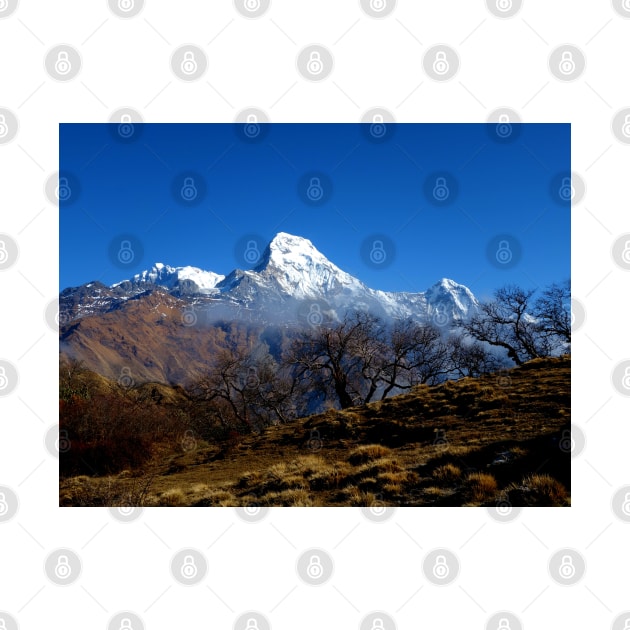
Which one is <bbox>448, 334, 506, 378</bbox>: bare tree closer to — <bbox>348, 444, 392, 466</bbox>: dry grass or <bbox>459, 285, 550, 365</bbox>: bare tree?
<bbox>459, 285, 550, 365</bbox>: bare tree

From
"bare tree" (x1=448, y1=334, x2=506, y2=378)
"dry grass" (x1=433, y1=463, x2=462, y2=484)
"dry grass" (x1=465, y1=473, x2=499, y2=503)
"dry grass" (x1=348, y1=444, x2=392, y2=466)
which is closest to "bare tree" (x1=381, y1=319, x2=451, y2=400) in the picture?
"bare tree" (x1=448, y1=334, x2=506, y2=378)

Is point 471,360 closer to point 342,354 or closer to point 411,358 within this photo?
point 411,358

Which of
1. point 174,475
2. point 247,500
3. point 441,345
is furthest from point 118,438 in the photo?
point 441,345

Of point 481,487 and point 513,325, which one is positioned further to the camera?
point 513,325

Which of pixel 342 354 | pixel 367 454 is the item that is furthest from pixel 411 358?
pixel 367 454

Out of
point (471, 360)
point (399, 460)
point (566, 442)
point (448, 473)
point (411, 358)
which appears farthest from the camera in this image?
point (411, 358)

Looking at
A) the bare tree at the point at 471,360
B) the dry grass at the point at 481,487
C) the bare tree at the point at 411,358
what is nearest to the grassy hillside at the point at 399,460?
the dry grass at the point at 481,487

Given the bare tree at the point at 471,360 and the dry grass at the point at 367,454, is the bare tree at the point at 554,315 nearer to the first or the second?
the bare tree at the point at 471,360

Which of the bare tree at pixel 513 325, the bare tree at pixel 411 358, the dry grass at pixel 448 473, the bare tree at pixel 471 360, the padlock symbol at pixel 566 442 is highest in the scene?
the bare tree at pixel 513 325

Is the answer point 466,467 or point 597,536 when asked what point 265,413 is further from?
point 597,536
